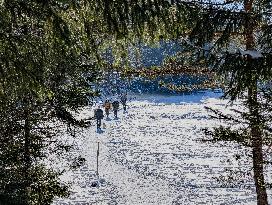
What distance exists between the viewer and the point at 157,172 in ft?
63.4

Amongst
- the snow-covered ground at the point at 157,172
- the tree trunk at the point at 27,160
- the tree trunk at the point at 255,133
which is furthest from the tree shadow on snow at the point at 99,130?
the tree trunk at the point at 255,133

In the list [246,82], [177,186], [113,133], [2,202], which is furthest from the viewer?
[113,133]

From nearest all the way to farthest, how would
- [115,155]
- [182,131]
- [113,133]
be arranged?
1. [115,155]
2. [113,133]
3. [182,131]

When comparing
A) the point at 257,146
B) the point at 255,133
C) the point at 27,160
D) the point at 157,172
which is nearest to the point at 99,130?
the point at 157,172

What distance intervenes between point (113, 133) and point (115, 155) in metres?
7.77

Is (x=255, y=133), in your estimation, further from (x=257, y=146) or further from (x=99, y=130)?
(x=99, y=130)

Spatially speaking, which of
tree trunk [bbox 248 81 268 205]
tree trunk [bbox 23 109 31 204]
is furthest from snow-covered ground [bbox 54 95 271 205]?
tree trunk [bbox 23 109 31 204]

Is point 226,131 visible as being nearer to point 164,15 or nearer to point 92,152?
point 164,15

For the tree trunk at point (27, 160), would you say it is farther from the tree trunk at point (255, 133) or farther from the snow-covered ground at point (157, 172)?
the tree trunk at point (255, 133)

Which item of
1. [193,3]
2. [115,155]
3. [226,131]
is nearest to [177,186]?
[115,155]

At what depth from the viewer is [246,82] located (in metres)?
4.93

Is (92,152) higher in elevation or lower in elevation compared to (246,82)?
lower

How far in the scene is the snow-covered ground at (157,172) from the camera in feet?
49.6

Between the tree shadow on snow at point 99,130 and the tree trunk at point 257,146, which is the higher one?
the tree trunk at point 257,146
